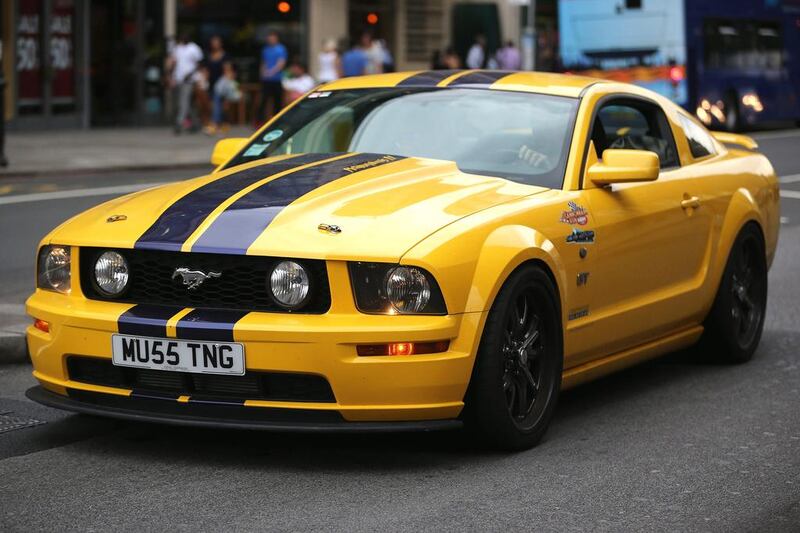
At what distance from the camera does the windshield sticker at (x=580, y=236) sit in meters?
6.00

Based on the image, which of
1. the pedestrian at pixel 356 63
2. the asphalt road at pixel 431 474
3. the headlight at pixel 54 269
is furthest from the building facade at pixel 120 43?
the asphalt road at pixel 431 474

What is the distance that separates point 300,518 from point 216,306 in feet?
3.00

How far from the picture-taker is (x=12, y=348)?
286 inches

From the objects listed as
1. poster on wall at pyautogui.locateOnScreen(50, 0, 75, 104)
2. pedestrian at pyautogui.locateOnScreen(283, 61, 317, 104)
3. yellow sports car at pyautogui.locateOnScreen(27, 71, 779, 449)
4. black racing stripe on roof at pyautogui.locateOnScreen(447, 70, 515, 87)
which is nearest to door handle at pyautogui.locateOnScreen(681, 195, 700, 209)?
yellow sports car at pyautogui.locateOnScreen(27, 71, 779, 449)

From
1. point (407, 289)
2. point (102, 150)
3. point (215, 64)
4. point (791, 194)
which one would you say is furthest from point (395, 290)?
point (215, 64)

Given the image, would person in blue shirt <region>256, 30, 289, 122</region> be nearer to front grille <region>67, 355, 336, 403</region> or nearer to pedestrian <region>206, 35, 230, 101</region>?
pedestrian <region>206, 35, 230, 101</region>

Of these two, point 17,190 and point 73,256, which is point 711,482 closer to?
point 73,256

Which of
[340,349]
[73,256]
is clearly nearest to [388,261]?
[340,349]

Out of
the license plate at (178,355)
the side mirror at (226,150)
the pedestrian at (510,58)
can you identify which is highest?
the pedestrian at (510,58)

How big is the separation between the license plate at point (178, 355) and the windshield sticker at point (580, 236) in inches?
58.7

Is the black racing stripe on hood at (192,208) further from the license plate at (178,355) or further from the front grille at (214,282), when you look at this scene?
the license plate at (178,355)

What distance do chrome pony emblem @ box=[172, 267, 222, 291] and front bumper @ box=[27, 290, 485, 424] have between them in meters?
0.19

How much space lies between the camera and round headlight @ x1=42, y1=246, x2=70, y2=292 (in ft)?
18.4

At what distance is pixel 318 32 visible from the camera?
33.1 metres
